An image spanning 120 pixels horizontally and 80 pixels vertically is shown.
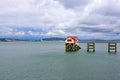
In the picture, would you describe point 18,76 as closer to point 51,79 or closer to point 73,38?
point 51,79

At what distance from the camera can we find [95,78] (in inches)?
1044

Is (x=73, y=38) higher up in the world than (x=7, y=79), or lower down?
higher up

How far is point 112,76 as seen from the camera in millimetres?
27641

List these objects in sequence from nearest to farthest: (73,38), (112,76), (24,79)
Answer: (24,79) → (112,76) → (73,38)

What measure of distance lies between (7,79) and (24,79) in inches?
82.8

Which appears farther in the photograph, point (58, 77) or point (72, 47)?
point (72, 47)

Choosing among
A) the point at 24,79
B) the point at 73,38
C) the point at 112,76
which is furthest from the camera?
the point at 73,38

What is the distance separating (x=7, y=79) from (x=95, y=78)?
431 inches

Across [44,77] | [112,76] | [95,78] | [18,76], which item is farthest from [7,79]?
[112,76]

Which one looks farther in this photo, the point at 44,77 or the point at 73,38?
the point at 73,38

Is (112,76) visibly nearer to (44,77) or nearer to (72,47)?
(44,77)

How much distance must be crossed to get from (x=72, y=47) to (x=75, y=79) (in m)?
44.9

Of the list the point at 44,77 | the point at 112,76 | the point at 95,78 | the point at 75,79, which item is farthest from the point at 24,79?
the point at 112,76

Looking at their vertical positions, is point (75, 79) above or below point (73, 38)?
below
